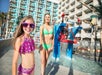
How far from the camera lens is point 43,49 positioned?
4656mm

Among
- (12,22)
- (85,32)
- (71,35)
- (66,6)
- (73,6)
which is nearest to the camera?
(71,35)

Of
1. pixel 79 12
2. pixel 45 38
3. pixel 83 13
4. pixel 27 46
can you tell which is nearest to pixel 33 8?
pixel 79 12

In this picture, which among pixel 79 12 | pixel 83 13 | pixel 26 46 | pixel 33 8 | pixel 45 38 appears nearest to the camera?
pixel 26 46

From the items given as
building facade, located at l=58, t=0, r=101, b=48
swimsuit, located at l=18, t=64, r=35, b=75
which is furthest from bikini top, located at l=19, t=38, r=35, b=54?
building facade, located at l=58, t=0, r=101, b=48

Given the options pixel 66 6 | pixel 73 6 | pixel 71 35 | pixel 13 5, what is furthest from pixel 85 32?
pixel 13 5

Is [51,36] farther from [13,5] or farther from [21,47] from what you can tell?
[13,5]

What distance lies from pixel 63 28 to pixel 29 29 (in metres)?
6.09

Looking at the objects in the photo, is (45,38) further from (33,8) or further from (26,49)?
(33,8)

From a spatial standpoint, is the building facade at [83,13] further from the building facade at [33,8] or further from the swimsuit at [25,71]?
the swimsuit at [25,71]

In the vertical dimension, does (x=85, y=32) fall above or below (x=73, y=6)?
below

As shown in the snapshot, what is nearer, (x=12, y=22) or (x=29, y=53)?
(x=29, y=53)

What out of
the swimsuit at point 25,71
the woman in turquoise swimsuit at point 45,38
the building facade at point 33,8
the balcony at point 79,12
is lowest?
the swimsuit at point 25,71

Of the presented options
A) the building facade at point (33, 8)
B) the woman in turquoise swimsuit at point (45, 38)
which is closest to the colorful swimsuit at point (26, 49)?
the woman in turquoise swimsuit at point (45, 38)

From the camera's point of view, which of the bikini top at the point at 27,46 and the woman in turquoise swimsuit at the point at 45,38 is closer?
the bikini top at the point at 27,46
